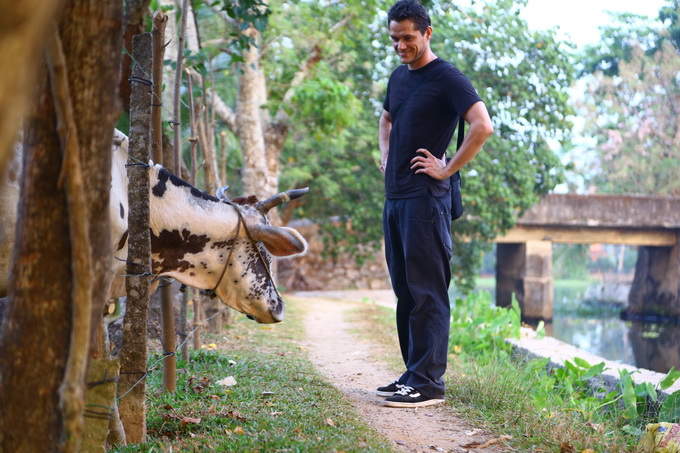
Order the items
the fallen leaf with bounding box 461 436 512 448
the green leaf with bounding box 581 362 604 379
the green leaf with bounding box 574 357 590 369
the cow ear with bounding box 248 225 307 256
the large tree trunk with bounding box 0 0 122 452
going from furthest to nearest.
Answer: the green leaf with bounding box 574 357 590 369 < the green leaf with bounding box 581 362 604 379 < the cow ear with bounding box 248 225 307 256 < the fallen leaf with bounding box 461 436 512 448 < the large tree trunk with bounding box 0 0 122 452

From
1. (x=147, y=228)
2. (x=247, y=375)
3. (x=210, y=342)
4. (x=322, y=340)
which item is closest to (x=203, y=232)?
(x=147, y=228)

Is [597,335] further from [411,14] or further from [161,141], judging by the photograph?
[161,141]

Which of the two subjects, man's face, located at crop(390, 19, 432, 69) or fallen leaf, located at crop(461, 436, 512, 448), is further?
man's face, located at crop(390, 19, 432, 69)

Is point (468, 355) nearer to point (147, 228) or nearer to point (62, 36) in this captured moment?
point (147, 228)

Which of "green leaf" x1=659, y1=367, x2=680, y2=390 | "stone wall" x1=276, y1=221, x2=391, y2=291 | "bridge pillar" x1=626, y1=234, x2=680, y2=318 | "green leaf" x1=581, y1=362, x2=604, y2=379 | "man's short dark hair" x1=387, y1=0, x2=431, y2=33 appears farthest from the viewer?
"bridge pillar" x1=626, y1=234, x2=680, y2=318

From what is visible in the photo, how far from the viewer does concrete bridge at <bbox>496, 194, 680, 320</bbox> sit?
17.8m

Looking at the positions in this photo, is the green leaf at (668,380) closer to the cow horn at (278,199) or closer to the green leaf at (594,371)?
the green leaf at (594,371)

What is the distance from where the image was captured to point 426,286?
12.2ft

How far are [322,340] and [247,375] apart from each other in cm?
283

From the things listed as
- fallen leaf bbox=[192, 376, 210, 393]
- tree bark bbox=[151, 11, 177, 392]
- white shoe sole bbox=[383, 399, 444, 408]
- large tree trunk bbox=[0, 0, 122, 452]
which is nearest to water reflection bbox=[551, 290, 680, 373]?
white shoe sole bbox=[383, 399, 444, 408]

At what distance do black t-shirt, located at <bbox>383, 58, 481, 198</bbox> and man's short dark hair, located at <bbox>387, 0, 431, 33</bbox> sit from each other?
0.69ft

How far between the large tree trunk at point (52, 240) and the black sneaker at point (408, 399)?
206 cm

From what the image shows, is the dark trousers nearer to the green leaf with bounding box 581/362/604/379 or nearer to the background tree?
the green leaf with bounding box 581/362/604/379

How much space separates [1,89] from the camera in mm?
1235
